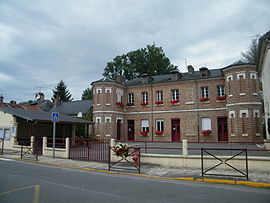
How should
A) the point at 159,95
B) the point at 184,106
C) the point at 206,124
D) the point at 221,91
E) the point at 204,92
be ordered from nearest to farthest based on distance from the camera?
1. the point at 221,91
2. the point at 206,124
3. the point at 204,92
4. the point at 184,106
5. the point at 159,95

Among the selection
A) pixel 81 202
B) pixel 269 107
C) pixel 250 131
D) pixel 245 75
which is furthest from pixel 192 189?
pixel 245 75

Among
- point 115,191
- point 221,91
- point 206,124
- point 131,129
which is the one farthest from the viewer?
point 131,129

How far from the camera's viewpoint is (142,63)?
44.2 metres

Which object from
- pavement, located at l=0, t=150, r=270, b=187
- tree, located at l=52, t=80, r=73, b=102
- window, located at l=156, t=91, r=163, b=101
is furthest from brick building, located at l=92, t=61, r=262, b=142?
tree, located at l=52, t=80, r=73, b=102

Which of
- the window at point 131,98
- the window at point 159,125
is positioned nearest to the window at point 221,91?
the window at point 159,125

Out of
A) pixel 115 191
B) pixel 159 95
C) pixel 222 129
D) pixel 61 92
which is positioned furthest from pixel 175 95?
pixel 61 92

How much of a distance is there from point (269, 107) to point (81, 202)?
1401 cm

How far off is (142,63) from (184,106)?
2218 cm

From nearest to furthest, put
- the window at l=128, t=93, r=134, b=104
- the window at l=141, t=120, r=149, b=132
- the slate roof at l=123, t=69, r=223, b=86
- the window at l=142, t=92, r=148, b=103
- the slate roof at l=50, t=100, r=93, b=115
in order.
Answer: the slate roof at l=123, t=69, r=223, b=86 < the window at l=141, t=120, r=149, b=132 < the window at l=142, t=92, r=148, b=103 < the window at l=128, t=93, r=134, b=104 < the slate roof at l=50, t=100, r=93, b=115

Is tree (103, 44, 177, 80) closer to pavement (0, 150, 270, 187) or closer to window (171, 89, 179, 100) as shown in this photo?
window (171, 89, 179, 100)

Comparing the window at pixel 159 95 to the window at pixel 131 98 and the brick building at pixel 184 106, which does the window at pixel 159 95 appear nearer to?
the brick building at pixel 184 106

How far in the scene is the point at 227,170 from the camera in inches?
354

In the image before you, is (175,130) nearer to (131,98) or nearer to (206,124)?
(206,124)

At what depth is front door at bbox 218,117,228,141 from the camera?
868 inches
